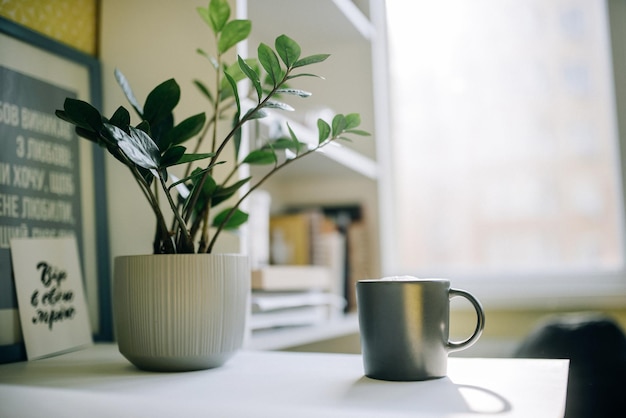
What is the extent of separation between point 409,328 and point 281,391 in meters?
0.15

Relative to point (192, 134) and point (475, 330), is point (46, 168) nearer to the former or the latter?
point (192, 134)

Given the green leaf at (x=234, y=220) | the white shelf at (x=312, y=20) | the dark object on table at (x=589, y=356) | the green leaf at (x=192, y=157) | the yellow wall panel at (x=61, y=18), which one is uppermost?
the white shelf at (x=312, y=20)

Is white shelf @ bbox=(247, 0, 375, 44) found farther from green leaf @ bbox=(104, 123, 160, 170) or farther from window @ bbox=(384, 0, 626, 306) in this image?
green leaf @ bbox=(104, 123, 160, 170)

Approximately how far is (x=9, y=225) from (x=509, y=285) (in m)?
1.52

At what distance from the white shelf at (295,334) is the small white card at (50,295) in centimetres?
28

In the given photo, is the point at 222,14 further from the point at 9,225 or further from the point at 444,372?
the point at 444,372

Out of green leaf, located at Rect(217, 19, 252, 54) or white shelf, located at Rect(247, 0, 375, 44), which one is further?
white shelf, located at Rect(247, 0, 375, 44)

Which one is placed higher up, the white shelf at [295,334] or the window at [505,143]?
the window at [505,143]

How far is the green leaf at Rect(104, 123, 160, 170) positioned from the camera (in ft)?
2.05

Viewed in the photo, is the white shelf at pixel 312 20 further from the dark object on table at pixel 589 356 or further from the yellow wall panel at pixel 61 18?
the dark object on table at pixel 589 356

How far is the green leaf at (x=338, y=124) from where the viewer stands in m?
0.79

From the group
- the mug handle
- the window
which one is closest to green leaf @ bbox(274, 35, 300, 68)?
the mug handle

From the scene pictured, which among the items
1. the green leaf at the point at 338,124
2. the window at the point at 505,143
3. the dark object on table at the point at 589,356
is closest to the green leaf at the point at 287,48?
the green leaf at the point at 338,124

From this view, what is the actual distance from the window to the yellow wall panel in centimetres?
105
